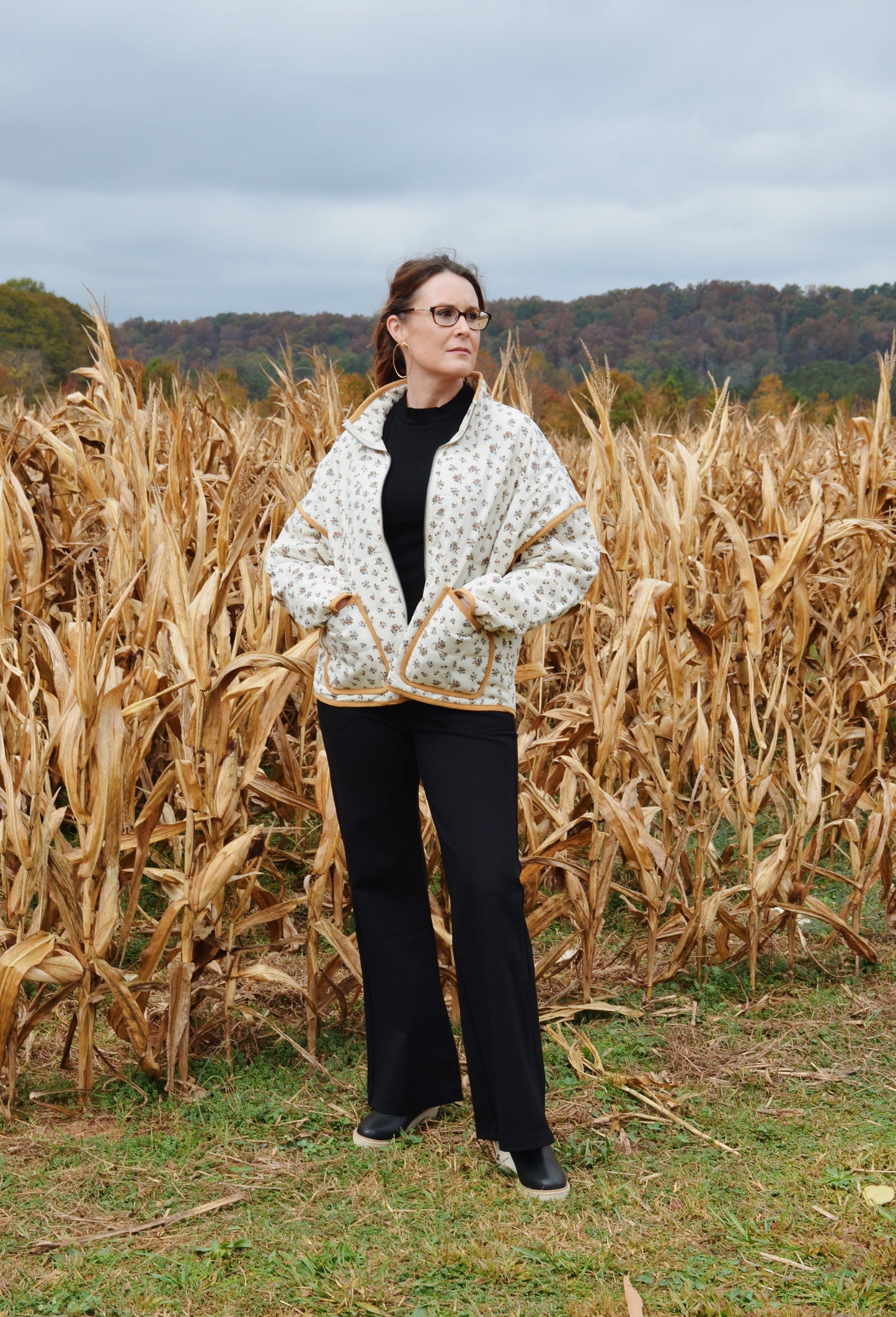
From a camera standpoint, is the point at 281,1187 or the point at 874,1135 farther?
the point at 874,1135

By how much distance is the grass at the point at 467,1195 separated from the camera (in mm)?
2197

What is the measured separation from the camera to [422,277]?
256 centimetres

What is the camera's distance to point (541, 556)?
2484 mm

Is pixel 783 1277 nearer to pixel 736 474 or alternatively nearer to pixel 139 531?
pixel 139 531

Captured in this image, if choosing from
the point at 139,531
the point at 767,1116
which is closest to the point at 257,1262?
the point at 767,1116

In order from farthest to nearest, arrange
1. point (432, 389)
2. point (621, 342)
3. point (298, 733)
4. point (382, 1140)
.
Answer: point (621, 342)
point (298, 733)
point (382, 1140)
point (432, 389)

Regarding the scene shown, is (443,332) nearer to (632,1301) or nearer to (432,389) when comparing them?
(432,389)

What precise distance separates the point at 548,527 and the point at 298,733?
89.3 inches

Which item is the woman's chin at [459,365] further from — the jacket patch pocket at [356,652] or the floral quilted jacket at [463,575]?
the jacket patch pocket at [356,652]

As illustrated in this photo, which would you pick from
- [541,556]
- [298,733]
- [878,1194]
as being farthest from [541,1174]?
[298,733]

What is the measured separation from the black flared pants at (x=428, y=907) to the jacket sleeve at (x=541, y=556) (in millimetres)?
234

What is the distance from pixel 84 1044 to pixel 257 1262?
2.39 ft

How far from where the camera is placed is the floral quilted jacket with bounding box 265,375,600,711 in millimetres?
2396

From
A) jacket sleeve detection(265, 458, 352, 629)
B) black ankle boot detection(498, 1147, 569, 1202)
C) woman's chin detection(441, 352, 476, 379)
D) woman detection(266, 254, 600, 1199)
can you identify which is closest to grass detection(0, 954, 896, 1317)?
black ankle boot detection(498, 1147, 569, 1202)
